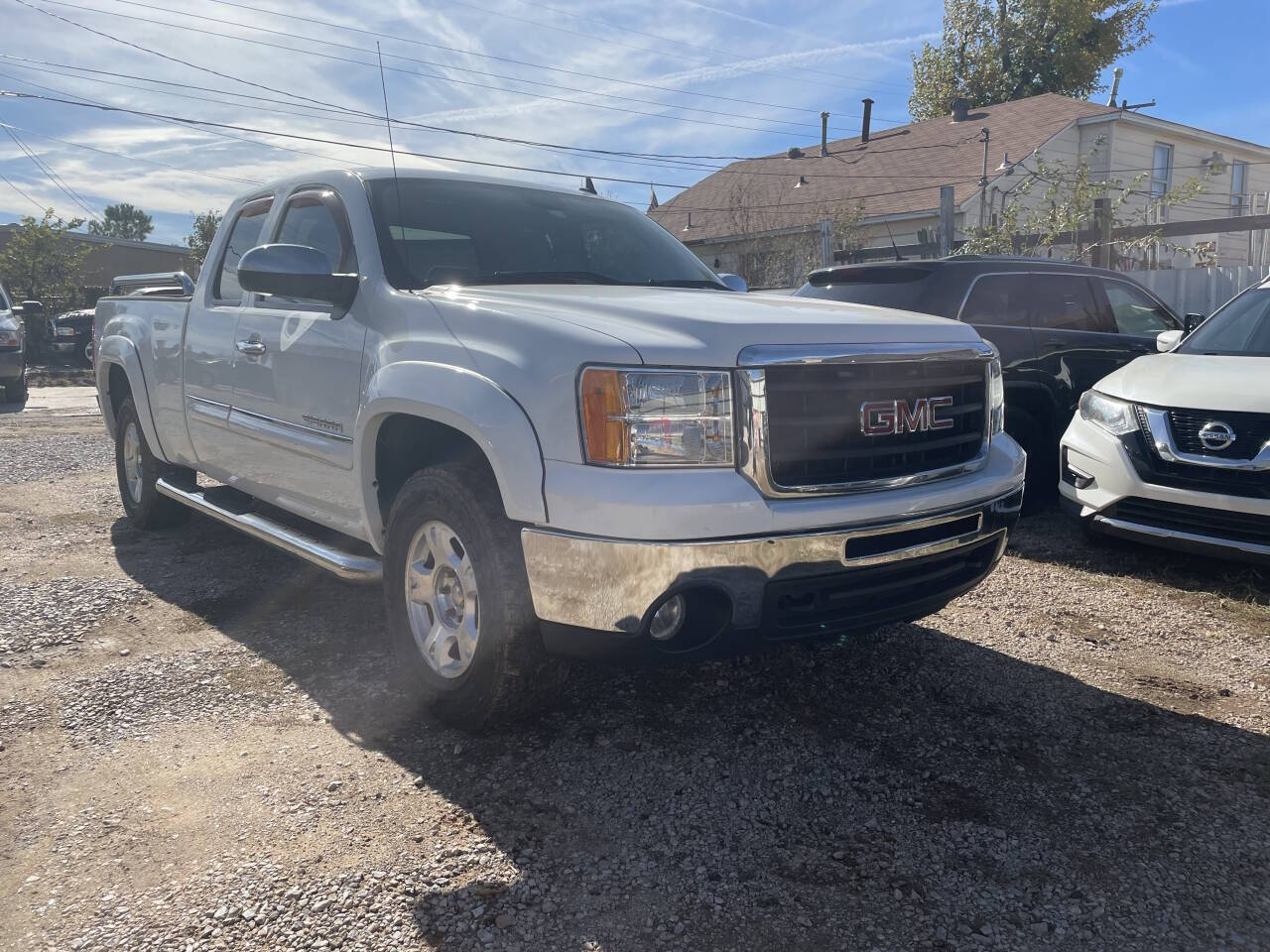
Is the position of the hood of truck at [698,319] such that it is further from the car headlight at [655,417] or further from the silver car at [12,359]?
the silver car at [12,359]

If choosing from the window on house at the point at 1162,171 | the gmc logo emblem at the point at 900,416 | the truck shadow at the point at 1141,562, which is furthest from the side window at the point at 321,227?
the window on house at the point at 1162,171

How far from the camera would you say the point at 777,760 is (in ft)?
10.4

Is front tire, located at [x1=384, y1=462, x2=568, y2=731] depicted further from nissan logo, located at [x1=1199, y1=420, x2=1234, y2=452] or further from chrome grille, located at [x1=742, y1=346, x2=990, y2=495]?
nissan logo, located at [x1=1199, y1=420, x2=1234, y2=452]

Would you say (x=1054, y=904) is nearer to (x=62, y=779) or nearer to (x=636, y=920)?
(x=636, y=920)

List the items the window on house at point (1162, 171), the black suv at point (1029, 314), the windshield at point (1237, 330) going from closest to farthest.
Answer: the windshield at point (1237, 330)
the black suv at point (1029, 314)
the window on house at point (1162, 171)

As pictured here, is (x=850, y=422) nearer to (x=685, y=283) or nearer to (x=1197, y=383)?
(x=685, y=283)

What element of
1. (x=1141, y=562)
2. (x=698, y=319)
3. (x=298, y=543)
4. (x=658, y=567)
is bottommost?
(x=1141, y=562)

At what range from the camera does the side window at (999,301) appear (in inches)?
248

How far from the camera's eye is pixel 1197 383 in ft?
16.8

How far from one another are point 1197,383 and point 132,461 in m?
6.19

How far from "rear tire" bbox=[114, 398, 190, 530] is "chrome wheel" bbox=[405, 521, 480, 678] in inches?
120

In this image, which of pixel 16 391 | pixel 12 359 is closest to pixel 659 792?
pixel 12 359

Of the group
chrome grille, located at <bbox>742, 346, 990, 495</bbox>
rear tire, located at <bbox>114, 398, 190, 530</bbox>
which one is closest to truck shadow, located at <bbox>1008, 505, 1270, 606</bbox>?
chrome grille, located at <bbox>742, 346, 990, 495</bbox>

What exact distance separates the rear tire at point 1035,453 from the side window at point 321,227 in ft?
14.2
